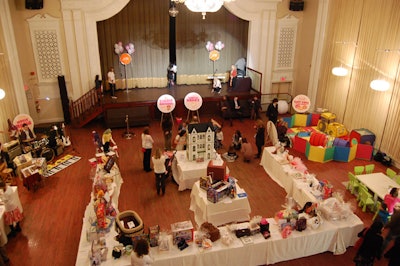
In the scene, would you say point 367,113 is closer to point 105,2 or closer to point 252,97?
point 252,97

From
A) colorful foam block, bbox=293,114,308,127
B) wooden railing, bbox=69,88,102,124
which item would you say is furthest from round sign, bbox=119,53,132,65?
colorful foam block, bbox=293,114,308,127

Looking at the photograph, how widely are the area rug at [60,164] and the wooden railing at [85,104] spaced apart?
253 cm

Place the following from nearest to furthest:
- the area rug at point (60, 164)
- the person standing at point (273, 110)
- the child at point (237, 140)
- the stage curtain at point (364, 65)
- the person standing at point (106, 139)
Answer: the person standing at point (106, 139) → the area rug at point (60, 164) → the stage curtain at point (364, 65) → the child at point (237, 140) → the person standing at point (273, 110)

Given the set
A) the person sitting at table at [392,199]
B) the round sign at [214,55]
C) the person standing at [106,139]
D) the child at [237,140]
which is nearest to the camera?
the person sitting at table at [392,199]

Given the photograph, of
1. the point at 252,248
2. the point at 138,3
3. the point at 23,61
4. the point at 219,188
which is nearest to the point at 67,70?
the point at 23,61

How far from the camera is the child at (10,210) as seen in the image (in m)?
6.56

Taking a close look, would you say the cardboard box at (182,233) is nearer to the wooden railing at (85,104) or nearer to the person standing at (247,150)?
the person standing at (247,150)

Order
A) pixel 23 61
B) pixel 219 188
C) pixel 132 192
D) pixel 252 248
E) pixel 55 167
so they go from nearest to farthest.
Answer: pixel 252 248 → pixel 219 188 → pixel 132 192 → pixel 55 167 → pixel 23 61

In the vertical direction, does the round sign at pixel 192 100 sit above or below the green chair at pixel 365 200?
above

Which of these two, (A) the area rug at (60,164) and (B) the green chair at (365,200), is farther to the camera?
(A) the area rug at (60,164)

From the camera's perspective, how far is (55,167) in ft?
31.5

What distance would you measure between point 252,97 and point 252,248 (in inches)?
342

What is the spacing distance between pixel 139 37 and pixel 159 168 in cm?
770

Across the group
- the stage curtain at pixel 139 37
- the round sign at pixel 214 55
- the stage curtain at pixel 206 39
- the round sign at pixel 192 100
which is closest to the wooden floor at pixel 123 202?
the round sign at pixel 192 100
